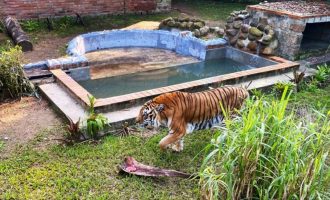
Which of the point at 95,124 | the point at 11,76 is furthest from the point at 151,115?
the point at 11,76

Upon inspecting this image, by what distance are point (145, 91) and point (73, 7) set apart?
610 centimetres

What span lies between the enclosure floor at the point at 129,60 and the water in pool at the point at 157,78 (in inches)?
8.2

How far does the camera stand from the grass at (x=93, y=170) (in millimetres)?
3488

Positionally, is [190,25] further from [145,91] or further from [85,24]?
[145,91]

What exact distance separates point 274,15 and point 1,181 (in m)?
6.11

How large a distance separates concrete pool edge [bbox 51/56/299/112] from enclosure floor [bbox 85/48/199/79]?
125cm

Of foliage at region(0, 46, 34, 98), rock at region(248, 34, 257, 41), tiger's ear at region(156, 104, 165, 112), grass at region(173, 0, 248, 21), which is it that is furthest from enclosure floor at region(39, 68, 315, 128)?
grass at region(173, 0, 248, 21)

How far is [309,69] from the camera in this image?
688 cm

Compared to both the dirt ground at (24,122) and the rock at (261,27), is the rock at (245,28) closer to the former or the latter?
the rock at (261,27)

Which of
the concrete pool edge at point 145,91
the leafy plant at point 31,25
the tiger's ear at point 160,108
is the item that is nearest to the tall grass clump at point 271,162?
the tiger's ear at point 160,108

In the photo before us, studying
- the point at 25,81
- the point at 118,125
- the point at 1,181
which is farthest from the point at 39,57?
the point at 1,181

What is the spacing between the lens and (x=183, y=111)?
13.2 ft

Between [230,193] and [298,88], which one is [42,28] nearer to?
[298,88]

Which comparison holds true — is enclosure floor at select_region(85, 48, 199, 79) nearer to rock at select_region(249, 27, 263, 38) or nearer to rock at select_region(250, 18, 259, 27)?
rock at select_region(249, 27, 263, 38)
